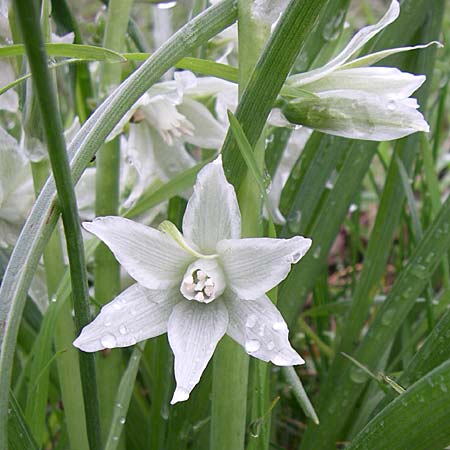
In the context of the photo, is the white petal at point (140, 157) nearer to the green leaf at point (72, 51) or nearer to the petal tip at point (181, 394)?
the green leaf at point (72, 51)

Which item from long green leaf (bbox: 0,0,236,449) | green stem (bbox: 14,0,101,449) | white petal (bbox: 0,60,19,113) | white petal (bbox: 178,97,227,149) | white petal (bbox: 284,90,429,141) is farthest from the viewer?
white petal (bbox: 178,97,227,149)

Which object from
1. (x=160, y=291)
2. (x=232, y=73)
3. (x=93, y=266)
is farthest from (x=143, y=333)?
(x=93, y=266)

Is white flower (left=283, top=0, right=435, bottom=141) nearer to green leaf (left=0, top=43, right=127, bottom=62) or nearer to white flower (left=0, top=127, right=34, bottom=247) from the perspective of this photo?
green leaf (left=0, top=43, right=127, bottom=62)

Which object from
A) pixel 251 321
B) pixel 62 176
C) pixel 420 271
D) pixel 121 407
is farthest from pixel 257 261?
pixel 420 271

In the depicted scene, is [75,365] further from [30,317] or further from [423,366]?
[423,366]

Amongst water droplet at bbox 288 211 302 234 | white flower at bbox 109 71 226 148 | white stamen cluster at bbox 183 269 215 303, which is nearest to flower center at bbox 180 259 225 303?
white stamen cluster at bbox 183 269 215 303

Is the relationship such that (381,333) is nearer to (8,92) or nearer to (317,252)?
(317,252)
